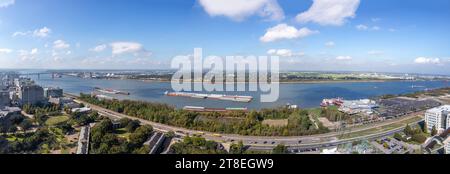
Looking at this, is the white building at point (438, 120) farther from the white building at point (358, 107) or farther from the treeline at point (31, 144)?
the treeline at point (31, 144)

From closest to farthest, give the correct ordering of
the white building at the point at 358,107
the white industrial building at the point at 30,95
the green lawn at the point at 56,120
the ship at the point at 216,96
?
the green lawn at the point at 56,120
the white industrial building at the point at 30,95
the white building at the point at 358,107
the ship at the point at 216,96

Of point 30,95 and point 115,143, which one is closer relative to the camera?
point 115,143

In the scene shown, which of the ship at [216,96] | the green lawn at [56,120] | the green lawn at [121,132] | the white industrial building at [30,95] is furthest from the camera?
the ship at [216,96]

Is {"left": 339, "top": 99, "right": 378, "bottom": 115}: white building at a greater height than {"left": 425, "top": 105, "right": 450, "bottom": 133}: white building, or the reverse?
{"left": 425, "top": 105, "right": 450, "bottom": 133}: white building

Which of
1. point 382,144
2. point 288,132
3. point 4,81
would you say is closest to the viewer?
point 382,144

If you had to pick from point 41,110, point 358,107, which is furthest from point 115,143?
point 358,107

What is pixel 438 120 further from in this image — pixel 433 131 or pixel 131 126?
pixel 131 126

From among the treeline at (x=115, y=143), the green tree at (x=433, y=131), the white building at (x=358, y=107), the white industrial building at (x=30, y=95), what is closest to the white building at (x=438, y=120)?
the green tree at (x=433, y=131)

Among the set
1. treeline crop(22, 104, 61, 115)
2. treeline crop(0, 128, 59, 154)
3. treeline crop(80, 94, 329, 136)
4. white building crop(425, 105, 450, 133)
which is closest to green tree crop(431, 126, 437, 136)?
white building crop(425, 105, 450, 133)

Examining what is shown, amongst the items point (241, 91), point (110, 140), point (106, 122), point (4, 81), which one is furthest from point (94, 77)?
point (110, 140)

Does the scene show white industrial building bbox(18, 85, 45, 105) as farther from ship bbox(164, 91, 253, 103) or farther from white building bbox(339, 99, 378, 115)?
white building bbox(339, 99, 378, 115)
